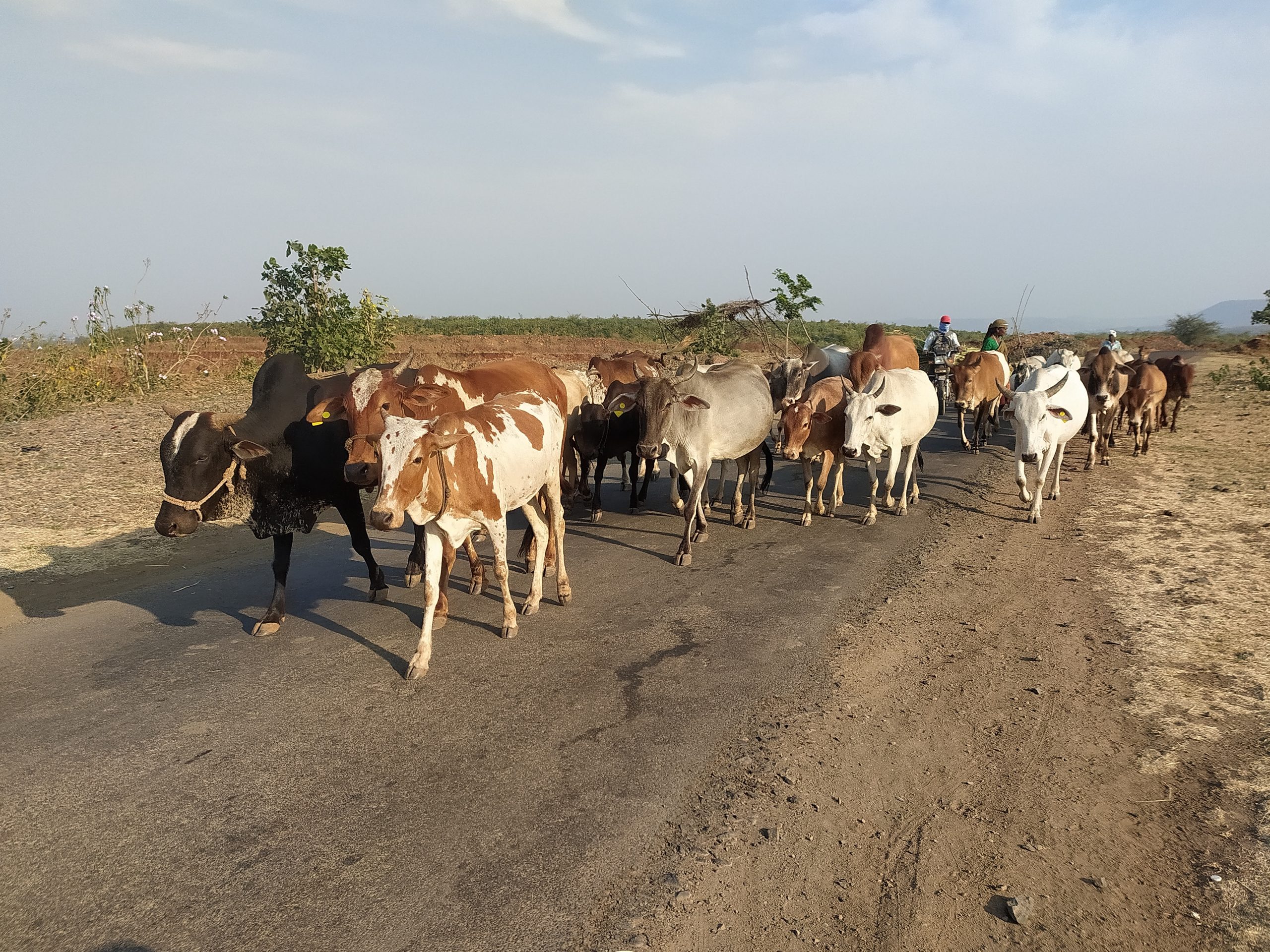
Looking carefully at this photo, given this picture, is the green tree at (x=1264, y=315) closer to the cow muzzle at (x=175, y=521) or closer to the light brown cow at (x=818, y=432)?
the light brown cow at (x=818, y=432)

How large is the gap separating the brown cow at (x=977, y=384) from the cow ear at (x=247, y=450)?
12212 mm

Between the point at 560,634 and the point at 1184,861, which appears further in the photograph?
the point at 560,634

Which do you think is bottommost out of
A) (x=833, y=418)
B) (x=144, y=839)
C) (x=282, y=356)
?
(x=144, y=839)

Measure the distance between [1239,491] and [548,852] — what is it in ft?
37.2

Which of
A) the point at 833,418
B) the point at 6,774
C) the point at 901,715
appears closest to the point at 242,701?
the point at 6,774

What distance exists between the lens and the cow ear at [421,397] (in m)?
7.07

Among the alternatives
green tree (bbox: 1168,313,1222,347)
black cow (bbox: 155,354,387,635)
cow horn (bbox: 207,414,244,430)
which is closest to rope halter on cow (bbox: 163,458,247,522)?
black cow (bbox: 155,354,387,635)

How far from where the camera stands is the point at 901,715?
5227 mm


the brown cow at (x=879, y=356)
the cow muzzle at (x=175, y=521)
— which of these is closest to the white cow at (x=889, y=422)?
the brown cow at (x=879, y=356)

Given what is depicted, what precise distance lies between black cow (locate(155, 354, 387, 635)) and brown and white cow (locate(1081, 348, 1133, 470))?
11.5 m

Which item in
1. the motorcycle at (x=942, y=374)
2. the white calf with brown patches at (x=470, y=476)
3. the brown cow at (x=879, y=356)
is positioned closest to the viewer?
the white calf with brown patches at (x=470, y=476)

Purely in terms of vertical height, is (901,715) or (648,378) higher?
(648,378)

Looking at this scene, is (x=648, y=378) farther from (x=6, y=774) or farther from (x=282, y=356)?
(x=6, y=774)

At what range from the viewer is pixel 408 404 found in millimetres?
7066
